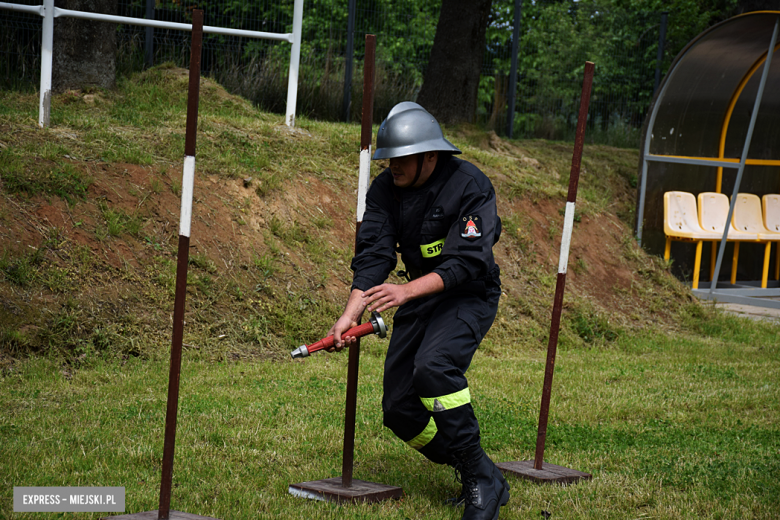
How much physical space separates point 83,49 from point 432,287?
779 cm

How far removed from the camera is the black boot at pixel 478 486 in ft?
12.5

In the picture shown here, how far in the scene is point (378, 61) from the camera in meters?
15.2

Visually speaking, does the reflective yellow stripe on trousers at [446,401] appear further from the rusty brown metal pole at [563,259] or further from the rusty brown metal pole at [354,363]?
the rusty brown metal pole at [563,259]

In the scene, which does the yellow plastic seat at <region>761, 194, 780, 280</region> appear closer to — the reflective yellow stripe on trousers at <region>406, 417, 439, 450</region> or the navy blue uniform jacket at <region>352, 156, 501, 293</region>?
the navy blue uniform jacket at <region>352, 156, 501, 293</region>

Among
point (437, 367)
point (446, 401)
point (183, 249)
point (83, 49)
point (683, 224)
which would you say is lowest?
point (446, 401)

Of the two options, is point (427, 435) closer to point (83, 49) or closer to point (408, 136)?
point (408, 136)

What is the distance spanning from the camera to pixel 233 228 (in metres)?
8.17

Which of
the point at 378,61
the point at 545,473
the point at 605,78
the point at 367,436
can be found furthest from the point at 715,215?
the point at 545,473

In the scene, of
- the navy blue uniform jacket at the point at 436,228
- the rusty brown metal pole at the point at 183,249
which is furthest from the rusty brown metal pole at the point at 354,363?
the rusty brown metal pole at the point at 183,249

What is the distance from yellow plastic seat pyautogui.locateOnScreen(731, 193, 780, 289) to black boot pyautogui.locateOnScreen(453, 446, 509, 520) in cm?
1065

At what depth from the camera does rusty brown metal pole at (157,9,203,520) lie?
3375 millimetres

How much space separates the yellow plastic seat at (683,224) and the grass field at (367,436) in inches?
189

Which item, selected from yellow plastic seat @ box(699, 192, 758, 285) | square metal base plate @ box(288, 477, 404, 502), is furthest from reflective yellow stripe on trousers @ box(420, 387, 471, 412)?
yellow plastic seat @ box(699, 192, 758, 285)

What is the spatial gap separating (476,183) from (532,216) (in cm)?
694
